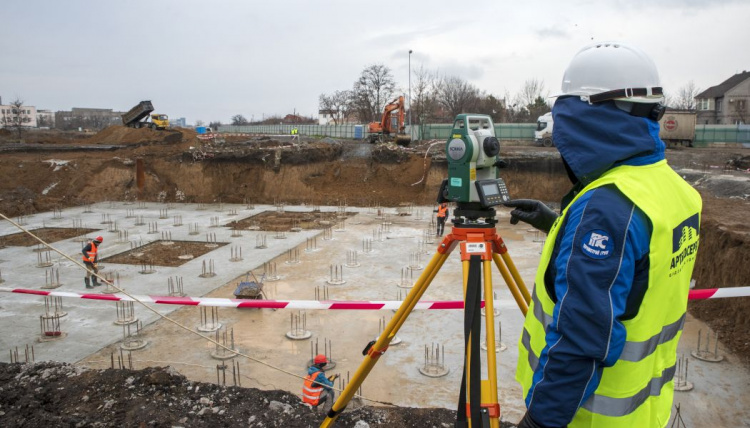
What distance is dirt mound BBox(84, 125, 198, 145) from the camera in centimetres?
2925

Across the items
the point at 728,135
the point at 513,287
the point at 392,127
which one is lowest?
the point at 513,287

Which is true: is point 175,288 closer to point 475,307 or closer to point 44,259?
point 44,259

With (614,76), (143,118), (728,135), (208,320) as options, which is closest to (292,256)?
(208,320)

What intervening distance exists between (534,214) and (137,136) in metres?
32.5

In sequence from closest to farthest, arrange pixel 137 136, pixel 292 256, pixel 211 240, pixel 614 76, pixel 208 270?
pixel 614 76 < pixel 208 270 < pixel 292 256 < pixel 211 240 < pixel 137 136

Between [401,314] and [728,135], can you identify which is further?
[728,135]

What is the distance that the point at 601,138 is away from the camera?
175 cm

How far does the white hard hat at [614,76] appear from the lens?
1770 mm

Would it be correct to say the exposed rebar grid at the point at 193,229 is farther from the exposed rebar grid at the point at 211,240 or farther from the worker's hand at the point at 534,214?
the worker's hand at the point at 534,214

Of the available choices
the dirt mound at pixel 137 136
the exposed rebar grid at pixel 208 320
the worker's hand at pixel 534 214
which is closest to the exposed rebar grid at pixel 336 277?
the exposed rebar grid at pixel 208 320

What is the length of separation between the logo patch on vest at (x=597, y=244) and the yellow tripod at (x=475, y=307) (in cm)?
95

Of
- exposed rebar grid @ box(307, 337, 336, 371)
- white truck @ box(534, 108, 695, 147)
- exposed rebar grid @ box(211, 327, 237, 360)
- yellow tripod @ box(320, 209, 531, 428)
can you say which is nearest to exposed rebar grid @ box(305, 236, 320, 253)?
exposed rebar grid @ box(211, 327, 237, 360)

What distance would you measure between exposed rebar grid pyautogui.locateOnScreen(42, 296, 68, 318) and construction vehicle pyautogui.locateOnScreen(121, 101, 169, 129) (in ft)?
83.9

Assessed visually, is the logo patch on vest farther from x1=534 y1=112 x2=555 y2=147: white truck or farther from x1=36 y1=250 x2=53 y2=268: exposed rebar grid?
x1=534 y1=112 x2=555 y2=147: white truck
